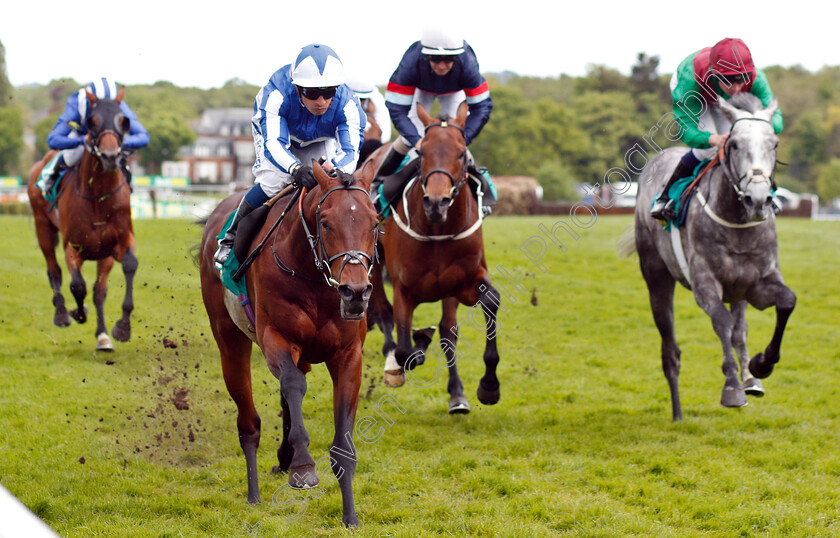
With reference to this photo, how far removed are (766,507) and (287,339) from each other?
3.12 meters

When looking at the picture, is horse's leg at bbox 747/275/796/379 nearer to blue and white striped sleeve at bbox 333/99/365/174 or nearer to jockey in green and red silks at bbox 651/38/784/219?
jockey in green and red silks at bbox 651/38/784/219

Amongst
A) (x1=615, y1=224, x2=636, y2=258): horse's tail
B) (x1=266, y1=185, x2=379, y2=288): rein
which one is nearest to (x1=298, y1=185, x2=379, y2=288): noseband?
(x1=266, y1=185, x2=379, y2=288): rein

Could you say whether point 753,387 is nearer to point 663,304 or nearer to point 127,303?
point 663,304

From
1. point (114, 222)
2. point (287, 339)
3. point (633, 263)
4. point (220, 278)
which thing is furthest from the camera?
point (633, 263)

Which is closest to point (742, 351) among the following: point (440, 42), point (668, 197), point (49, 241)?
point (668, 197)

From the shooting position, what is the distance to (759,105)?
19.9ft

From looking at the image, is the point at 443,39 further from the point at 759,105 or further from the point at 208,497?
the point at 208,497

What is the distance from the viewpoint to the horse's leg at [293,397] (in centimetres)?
421

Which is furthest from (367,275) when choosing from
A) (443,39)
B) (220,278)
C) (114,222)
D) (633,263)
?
(633,263)

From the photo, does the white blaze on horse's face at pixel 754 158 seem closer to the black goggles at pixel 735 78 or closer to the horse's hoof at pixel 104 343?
the black goggles at pixel 735 78

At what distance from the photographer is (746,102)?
19.9 ft

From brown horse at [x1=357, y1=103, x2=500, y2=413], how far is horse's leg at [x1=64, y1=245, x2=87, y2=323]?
3.89m

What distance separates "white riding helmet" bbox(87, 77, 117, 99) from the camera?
917 centimetres

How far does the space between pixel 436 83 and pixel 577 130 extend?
52107mm
